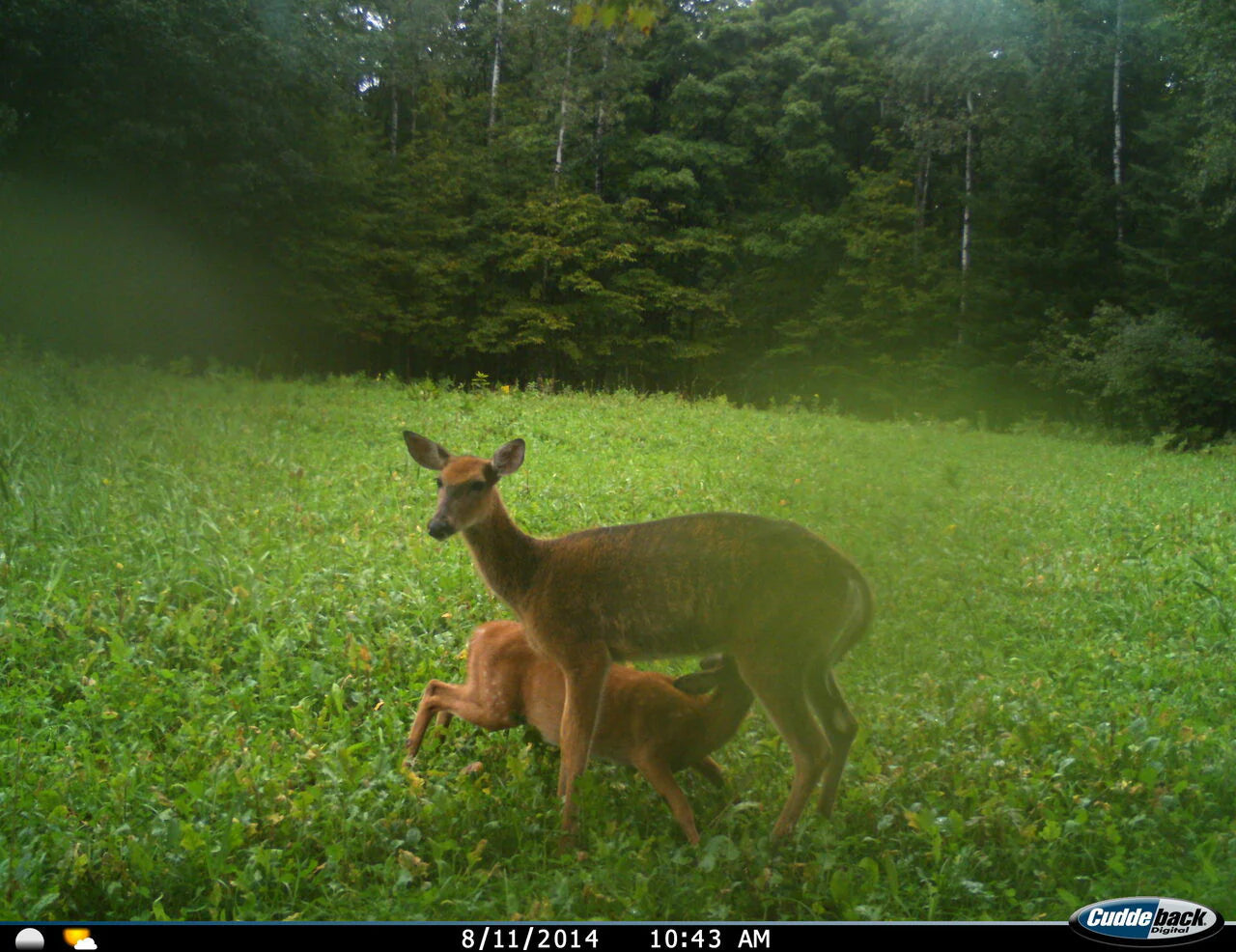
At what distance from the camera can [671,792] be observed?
235cm

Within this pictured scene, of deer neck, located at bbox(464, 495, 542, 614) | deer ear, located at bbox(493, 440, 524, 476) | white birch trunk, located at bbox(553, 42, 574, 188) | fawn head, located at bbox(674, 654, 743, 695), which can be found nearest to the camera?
deer ear, located at bbox(493, 440, 524, 476)

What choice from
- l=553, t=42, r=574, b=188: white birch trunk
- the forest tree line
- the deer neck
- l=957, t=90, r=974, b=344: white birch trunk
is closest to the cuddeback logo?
the deer neck

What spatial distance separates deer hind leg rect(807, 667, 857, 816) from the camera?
200cm

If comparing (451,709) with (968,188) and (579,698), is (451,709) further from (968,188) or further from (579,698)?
(968,188)

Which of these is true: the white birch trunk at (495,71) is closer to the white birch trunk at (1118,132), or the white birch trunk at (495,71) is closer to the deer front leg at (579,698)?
the deer front leg at (579,698)

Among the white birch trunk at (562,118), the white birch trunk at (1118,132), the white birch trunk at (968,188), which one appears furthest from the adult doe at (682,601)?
the white birch trunk at (1118,132)

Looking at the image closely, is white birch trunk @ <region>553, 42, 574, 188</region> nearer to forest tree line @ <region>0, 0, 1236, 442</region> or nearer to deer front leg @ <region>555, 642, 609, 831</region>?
forest tree line @ <region>0, 0, 1236, 442</region>

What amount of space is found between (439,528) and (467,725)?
867 mm

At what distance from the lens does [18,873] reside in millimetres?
2010

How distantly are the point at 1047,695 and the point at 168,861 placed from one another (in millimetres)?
2306

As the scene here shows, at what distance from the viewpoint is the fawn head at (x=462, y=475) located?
1907 mm

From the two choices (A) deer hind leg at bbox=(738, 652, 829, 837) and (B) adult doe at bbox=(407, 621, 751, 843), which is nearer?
(A) deer hind leg at bbox=(738, 652, 829, 837)

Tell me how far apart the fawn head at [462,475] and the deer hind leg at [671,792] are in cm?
81

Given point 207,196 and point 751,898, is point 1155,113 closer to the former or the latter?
point 751,898
